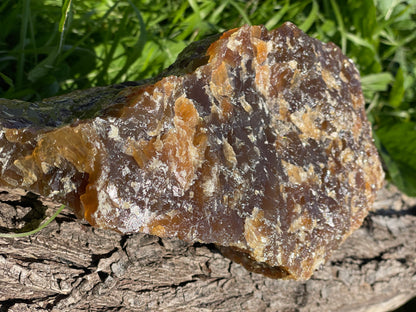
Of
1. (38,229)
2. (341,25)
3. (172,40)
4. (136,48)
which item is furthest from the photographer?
(341,25)

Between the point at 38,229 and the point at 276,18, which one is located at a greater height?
the point at 276,18

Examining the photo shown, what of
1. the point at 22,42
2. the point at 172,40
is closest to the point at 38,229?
the point at 22,42

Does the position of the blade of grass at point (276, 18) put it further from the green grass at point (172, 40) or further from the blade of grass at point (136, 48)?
the blade of grass at point (136, 48)

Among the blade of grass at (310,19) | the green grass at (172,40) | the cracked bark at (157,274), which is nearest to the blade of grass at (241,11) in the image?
the green grass at (172,40)

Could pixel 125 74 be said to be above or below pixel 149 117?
above

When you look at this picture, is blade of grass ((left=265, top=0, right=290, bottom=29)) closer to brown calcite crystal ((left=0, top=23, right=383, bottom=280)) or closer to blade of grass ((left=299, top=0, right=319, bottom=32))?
blade of grass ((left=299, top=0, right=319, bottom=32))

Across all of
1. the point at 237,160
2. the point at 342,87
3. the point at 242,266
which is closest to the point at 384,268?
the point at 242,266

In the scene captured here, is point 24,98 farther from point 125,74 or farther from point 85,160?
point 85,160

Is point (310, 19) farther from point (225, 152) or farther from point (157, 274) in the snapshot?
point (157, 274)
